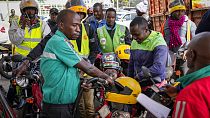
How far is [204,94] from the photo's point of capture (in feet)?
5.24

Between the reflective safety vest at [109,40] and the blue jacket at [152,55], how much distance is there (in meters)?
1.45

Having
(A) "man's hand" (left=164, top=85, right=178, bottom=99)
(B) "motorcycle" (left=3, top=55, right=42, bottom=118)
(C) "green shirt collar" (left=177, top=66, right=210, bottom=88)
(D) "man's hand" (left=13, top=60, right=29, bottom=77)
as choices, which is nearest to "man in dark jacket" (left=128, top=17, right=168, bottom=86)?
(A) "man's hand" (left=164, top=85, right=178, bottom=99)

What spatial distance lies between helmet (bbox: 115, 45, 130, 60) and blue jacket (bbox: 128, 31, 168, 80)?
94cm

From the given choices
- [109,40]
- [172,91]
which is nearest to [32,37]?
[109,40]

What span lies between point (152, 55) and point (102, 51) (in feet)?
5.83

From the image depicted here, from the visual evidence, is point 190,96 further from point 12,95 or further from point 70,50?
point 12,95

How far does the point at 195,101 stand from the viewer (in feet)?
5.21

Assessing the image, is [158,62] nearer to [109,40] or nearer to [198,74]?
[198,74]

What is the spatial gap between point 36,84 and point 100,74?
194 centimetres

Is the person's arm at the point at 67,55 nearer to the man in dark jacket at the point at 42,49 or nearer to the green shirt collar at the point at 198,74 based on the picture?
the green shirt collar at the point at 198,74

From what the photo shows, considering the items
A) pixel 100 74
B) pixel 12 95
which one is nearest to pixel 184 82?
pixel 100 74

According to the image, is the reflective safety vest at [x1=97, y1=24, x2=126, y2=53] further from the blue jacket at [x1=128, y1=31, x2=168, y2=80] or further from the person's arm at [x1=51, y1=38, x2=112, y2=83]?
the person's arm at [x1=51, y1=38, x2=112, y2=83]

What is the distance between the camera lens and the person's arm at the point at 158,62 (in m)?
3.56

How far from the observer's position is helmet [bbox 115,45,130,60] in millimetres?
4930
